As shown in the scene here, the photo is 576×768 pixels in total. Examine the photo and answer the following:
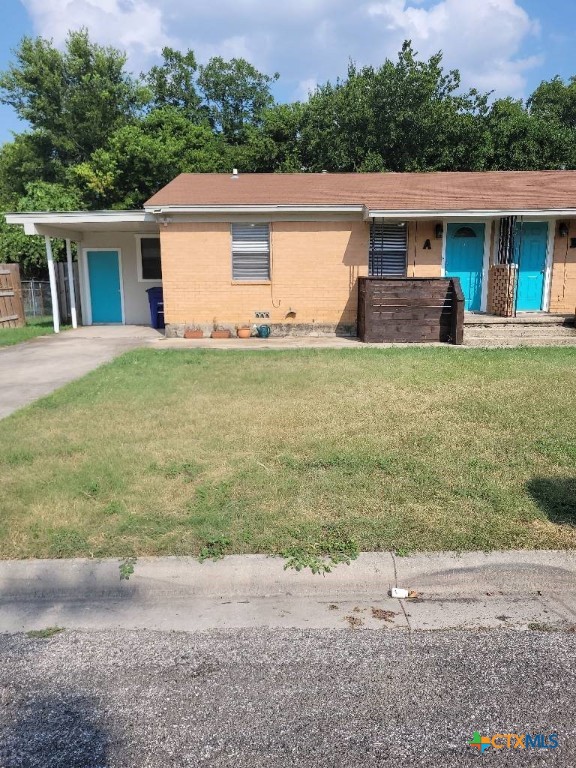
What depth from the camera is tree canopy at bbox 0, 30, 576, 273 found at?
1033 inches

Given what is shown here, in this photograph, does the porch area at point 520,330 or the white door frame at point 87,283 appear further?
the white door frame at point 87,283

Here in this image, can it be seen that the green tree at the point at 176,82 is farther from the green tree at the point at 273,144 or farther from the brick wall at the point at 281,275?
the brick wall at the point at 281,275

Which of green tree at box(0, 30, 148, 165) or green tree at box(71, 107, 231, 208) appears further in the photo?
green tree at box(0, 30, 148, 165)

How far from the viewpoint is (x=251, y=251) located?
1464 cm

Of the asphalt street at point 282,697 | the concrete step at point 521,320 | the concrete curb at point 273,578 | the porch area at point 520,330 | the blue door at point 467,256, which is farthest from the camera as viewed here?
the blue door at point 467,256

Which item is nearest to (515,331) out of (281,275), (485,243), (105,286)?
(485,243)

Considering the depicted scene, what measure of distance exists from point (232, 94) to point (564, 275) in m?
30.1

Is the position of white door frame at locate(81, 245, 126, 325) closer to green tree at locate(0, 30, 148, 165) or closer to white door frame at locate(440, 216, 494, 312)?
white door frame at locate(440, 216, 494, 312)

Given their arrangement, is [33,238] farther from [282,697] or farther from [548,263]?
[282,697]

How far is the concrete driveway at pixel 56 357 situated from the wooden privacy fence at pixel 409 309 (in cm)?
528

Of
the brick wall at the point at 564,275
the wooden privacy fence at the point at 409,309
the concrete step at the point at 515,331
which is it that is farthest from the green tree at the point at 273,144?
the concrete step at the point at 515,331

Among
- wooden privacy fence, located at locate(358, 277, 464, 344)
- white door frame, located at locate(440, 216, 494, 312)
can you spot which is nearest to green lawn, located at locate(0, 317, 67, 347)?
wooden privacy fence, located at locate(358, 277, 464, 344)

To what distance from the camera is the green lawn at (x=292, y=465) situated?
405cm

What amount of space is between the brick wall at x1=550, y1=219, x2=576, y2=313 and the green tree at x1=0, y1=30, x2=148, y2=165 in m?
26.5
